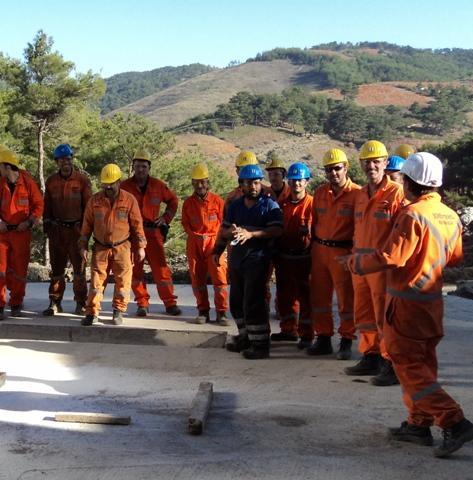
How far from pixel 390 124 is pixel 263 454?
346 feet

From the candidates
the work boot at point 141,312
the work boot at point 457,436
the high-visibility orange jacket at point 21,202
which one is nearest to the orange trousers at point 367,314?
the work boot at point 457,436

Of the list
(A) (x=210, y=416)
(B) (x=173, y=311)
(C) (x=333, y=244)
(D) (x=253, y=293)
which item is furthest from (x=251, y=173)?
(B) (x=173, y=311)

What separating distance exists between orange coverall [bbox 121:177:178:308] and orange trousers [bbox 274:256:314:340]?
1.73 metres

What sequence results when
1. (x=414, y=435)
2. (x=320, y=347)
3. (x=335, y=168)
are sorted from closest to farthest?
(x=414, y=435), (x=335, y=168), (x=320, y=347)

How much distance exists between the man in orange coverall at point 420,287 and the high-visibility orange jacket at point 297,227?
8.65ft

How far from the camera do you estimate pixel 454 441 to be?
4.12 metres

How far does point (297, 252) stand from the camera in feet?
23.0

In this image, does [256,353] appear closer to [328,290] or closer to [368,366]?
[328,290]

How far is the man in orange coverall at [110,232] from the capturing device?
7.52 metres

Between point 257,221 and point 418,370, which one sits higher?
point 257,221

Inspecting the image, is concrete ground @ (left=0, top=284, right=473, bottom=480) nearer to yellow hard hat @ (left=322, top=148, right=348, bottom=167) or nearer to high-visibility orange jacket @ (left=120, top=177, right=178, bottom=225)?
high-visibility orange jacket @ (left=120, top=177, right=178, bottom=225)

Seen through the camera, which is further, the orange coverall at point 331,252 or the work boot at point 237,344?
the work boot at point 237,344

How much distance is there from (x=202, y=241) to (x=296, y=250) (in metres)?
1.44

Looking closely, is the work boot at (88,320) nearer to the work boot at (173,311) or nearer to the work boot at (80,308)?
the work boot at (80,308)
